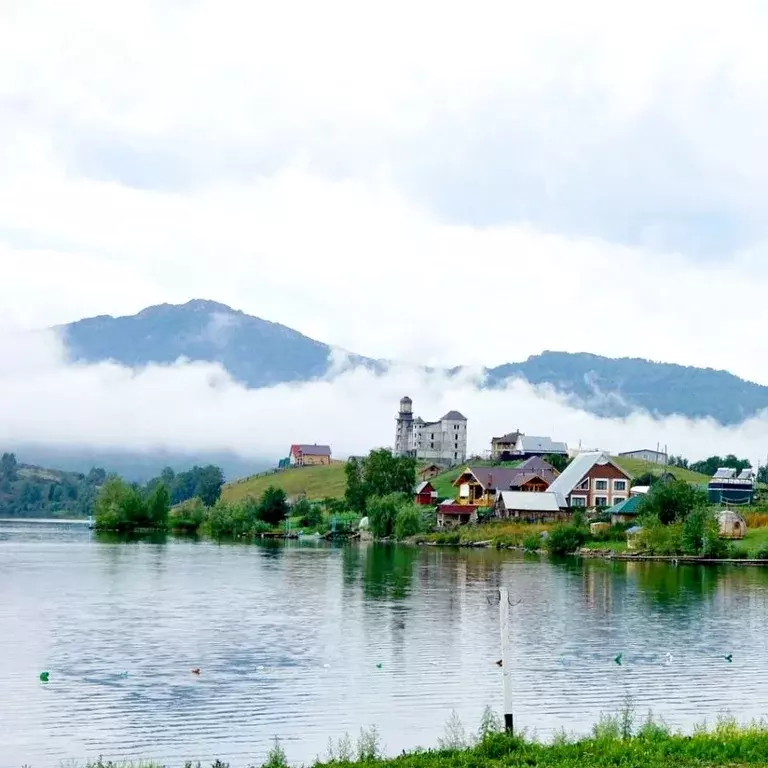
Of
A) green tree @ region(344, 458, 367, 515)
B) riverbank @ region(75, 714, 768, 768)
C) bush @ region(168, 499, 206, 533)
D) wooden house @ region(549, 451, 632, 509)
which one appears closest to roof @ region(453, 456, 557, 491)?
wooden house @ region(549, 451, 632, 509)

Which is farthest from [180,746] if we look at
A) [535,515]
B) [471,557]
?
[535,515]

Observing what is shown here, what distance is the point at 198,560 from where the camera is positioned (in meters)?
91.6

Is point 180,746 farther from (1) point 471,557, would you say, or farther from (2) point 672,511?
(2) point 672,511

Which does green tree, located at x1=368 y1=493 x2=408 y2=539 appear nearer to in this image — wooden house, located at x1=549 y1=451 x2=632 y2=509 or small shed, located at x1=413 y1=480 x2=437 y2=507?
wooden house, located at x1=549 y1=451 x2=632 y2=509

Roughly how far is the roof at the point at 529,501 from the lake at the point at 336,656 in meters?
56.1

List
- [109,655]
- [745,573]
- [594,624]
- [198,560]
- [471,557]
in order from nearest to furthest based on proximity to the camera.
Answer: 1. [109,655]
2. [594,624]
3. [745,573]
4. [198,560]
5. [471,557]

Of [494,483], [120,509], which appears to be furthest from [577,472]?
[120,509]

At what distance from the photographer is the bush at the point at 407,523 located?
12794cm

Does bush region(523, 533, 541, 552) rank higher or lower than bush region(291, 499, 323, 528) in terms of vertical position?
lower

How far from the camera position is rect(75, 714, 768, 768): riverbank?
20.7 metres

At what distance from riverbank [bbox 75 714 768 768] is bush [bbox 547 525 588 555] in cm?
8184

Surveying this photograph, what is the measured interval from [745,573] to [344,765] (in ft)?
213

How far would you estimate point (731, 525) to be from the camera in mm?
100875

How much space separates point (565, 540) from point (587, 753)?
279ft
